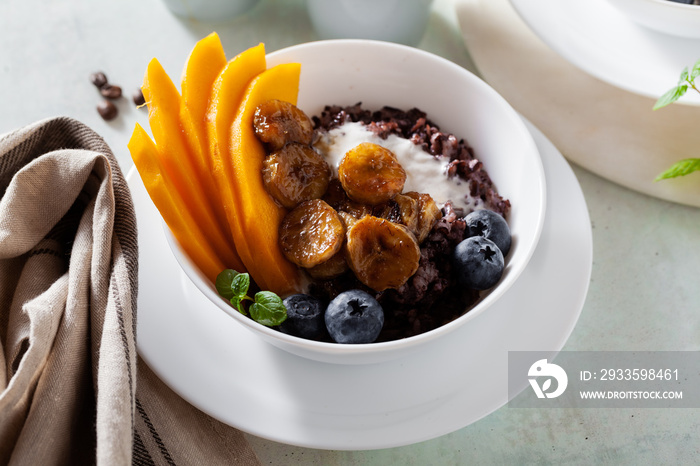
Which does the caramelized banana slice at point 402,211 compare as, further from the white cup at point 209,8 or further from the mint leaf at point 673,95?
the white cup at point 209,8

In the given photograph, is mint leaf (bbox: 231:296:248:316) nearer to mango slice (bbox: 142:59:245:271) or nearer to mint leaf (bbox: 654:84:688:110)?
mango slice (bbox: 142:59:245:271)

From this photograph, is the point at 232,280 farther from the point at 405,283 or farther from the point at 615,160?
the point at 615,160

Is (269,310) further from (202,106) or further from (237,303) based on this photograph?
(202,106)

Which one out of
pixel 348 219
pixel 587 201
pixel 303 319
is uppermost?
pixel 348 219

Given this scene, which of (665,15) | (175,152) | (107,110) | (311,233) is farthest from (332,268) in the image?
(665,15)

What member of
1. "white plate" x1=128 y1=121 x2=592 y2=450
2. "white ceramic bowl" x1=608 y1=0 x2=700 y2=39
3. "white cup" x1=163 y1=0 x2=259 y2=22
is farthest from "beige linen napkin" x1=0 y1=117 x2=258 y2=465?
"white ceramic bowl" x1=608 y1=0 x2=700 y2=39

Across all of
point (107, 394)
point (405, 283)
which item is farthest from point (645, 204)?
point (107, 394)

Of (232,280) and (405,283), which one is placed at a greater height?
(232,280)

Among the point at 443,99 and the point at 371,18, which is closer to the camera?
the point at 443,99
